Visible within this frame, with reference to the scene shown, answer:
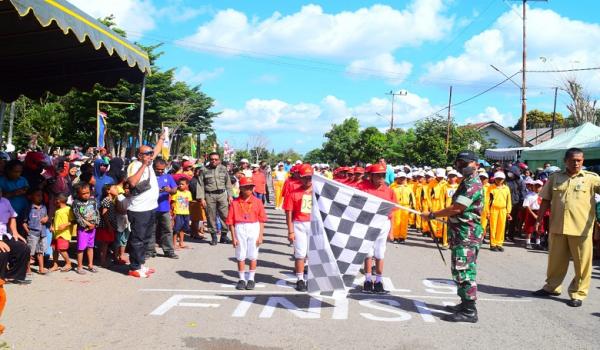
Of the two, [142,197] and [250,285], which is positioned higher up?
[142,197]

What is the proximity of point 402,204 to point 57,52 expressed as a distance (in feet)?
28.0

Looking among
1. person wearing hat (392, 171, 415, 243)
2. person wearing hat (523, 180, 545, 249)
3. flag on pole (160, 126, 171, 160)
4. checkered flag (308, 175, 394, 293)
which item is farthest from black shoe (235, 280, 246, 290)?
person wearing hat (523, 180, 545, 249)

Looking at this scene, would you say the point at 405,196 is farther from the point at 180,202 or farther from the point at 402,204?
the point at 180,202

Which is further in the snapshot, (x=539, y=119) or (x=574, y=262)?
(x=539, y=119)

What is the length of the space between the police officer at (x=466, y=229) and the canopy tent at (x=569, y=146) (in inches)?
566

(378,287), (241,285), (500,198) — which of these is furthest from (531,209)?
(241,285)

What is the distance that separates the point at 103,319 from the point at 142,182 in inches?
105

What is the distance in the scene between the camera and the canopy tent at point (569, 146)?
18.5 metres

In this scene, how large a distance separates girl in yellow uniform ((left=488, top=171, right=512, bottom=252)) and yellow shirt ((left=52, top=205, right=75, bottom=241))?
880cm

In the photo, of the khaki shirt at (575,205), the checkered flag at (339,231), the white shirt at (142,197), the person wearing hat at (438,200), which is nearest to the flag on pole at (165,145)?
the white shirt at (142,197)

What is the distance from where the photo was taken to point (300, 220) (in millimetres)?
7402

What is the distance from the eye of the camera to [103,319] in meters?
5.77

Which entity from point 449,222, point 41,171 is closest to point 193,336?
point 449,222

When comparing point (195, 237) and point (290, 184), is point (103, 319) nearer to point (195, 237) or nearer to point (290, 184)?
point (290, 184)
